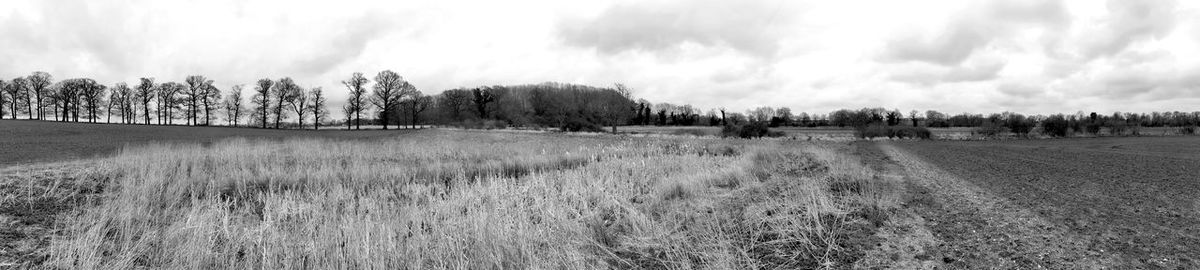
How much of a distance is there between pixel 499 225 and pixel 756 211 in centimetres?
356

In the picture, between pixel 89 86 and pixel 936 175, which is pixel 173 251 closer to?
pixel 936 175

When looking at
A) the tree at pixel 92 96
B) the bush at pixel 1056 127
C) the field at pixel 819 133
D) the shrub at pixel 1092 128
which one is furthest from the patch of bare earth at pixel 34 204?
the tree at pixel 92 96

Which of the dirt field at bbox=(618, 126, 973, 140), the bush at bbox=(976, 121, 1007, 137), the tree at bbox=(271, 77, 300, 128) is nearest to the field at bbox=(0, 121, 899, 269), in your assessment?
the dirt field at bbox=(618, 126, 973, 140)

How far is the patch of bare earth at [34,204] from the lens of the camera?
6.91m

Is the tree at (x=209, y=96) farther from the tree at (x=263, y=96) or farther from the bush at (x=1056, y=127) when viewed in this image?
the bush at (x=1056, y=127)

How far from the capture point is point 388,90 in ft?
249

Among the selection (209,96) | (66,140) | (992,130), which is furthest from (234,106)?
(992,130)

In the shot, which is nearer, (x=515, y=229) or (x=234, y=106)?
(x=515, y=229)

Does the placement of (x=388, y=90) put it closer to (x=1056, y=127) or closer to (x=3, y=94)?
(x=3, y=94)

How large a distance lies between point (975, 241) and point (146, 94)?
10351 centimetres

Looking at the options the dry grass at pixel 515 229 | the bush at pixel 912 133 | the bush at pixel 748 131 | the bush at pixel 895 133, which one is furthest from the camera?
the bush at pixel 748 131

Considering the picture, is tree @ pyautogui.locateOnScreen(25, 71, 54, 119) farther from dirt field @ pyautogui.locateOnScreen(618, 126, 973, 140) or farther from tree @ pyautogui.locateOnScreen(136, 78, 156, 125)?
dirt field @ pyautogui.locateOnScreen(618, 126, 973, 140)

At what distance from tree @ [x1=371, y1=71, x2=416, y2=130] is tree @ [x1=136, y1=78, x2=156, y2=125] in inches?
1344

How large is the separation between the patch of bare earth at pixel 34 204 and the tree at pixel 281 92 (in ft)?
235
